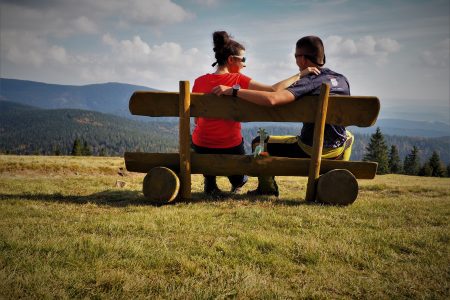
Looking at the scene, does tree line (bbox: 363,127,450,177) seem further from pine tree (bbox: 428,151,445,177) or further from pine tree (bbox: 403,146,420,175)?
pine tree (bbox: 403,146,420,175)

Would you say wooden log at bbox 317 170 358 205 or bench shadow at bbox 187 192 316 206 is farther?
bench shadow at bbox 187 192 316 206

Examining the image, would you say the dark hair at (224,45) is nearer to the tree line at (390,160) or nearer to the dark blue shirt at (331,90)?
the dark blue shirt at (331,90)

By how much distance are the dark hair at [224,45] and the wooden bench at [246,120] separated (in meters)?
1.13

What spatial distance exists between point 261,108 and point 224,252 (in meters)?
3.34

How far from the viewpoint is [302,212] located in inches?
249

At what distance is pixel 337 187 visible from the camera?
696cm

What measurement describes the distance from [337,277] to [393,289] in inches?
21.4

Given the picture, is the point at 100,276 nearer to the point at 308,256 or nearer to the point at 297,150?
the point at 308,256

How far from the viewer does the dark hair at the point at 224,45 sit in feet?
24.1

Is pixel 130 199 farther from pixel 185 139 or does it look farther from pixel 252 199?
pixel 252 199

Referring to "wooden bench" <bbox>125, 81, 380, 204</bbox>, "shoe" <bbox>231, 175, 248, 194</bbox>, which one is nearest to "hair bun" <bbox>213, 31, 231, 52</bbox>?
"wooden bench" <bbox>125, 81, 380, 204</bbox>

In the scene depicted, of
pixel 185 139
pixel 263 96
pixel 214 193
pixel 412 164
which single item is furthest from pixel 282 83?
pixel 412 164

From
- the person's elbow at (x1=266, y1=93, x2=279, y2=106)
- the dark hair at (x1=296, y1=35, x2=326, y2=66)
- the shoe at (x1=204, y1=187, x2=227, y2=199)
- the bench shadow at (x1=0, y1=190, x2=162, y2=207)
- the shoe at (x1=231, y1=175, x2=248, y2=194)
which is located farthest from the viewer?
the shoe at (x1=231, y1=175, x2=248, y2=194)

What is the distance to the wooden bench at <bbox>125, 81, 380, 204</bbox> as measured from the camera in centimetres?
677
